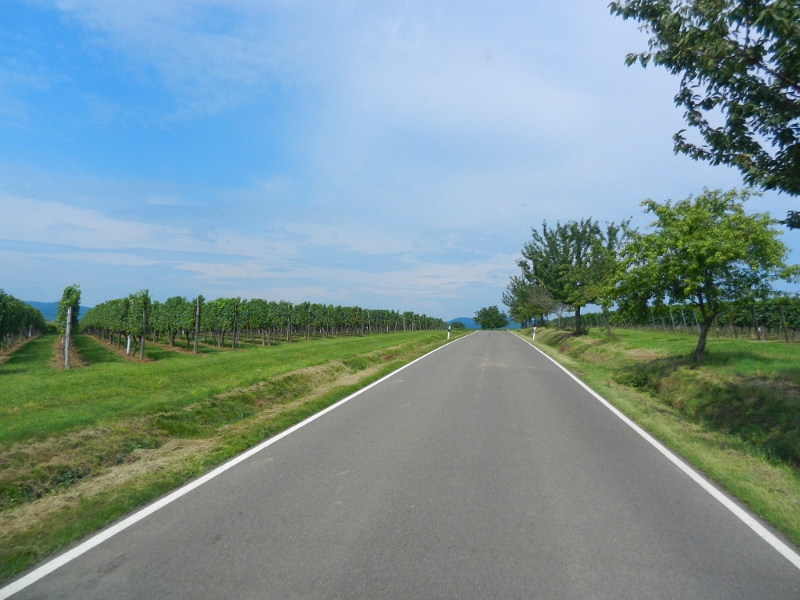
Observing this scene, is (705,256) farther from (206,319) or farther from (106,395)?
(206,319)

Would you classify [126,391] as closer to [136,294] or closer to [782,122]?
[782,122]

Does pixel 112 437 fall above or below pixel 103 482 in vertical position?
above

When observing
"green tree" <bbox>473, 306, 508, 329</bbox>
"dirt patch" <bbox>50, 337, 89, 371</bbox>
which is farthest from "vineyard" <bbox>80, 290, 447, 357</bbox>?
"green tree" <bbox>473, 306, 508, 329</bbox>

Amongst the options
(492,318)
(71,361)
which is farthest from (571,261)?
(492,318)

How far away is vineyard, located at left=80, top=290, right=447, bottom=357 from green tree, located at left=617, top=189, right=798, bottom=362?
1057 inches

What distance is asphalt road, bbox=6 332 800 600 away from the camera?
3.84 m

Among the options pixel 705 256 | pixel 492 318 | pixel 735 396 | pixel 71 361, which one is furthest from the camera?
pixel 492 318

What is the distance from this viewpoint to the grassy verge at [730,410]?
645 centimetres

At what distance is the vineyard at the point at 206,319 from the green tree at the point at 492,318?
104770 millimetres

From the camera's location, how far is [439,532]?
4754mm

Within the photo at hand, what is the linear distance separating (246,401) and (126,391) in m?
3.19

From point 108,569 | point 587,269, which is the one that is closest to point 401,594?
point 108,569

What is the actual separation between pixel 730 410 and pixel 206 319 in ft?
134

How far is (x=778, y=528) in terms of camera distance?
5.02m
